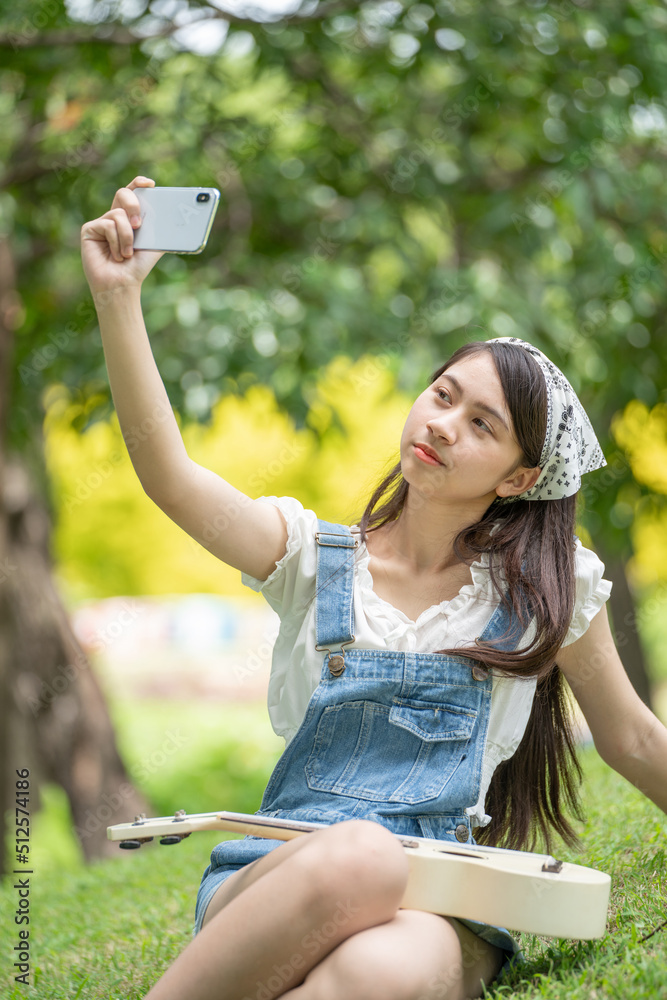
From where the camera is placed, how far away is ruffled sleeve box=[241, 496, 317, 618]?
200cm

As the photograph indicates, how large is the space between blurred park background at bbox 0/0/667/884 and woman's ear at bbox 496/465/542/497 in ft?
4.96

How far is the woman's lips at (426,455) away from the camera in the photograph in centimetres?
203

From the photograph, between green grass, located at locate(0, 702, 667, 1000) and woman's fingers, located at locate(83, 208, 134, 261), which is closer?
green grass, located at locate(0, 702, 667, 1000)

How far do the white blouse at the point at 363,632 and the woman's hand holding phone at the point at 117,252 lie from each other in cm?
52

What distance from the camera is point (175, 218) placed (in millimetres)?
1812

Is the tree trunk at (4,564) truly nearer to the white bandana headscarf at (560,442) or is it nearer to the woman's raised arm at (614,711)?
the white bandana headscarf at (560,442)

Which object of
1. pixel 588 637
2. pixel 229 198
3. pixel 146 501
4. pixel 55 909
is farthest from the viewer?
pixel 146 501

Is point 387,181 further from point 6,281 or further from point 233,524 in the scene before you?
point 233,524

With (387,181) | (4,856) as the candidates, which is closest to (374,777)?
(387,181)

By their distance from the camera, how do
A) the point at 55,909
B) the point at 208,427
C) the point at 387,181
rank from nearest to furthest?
the point at 55,909, the point at 208,427, the point at 387,181

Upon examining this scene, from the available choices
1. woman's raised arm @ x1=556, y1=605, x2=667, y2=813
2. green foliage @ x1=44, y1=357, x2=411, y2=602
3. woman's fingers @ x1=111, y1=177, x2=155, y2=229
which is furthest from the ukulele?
green foliage @ x1=44, y1=357, x2=411, y2=602

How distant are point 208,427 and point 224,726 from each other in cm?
862

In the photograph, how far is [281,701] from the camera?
6.68 feet

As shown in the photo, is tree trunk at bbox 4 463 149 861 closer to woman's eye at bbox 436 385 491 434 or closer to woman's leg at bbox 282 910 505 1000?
woman's eye at bbox 436 385 491 434
